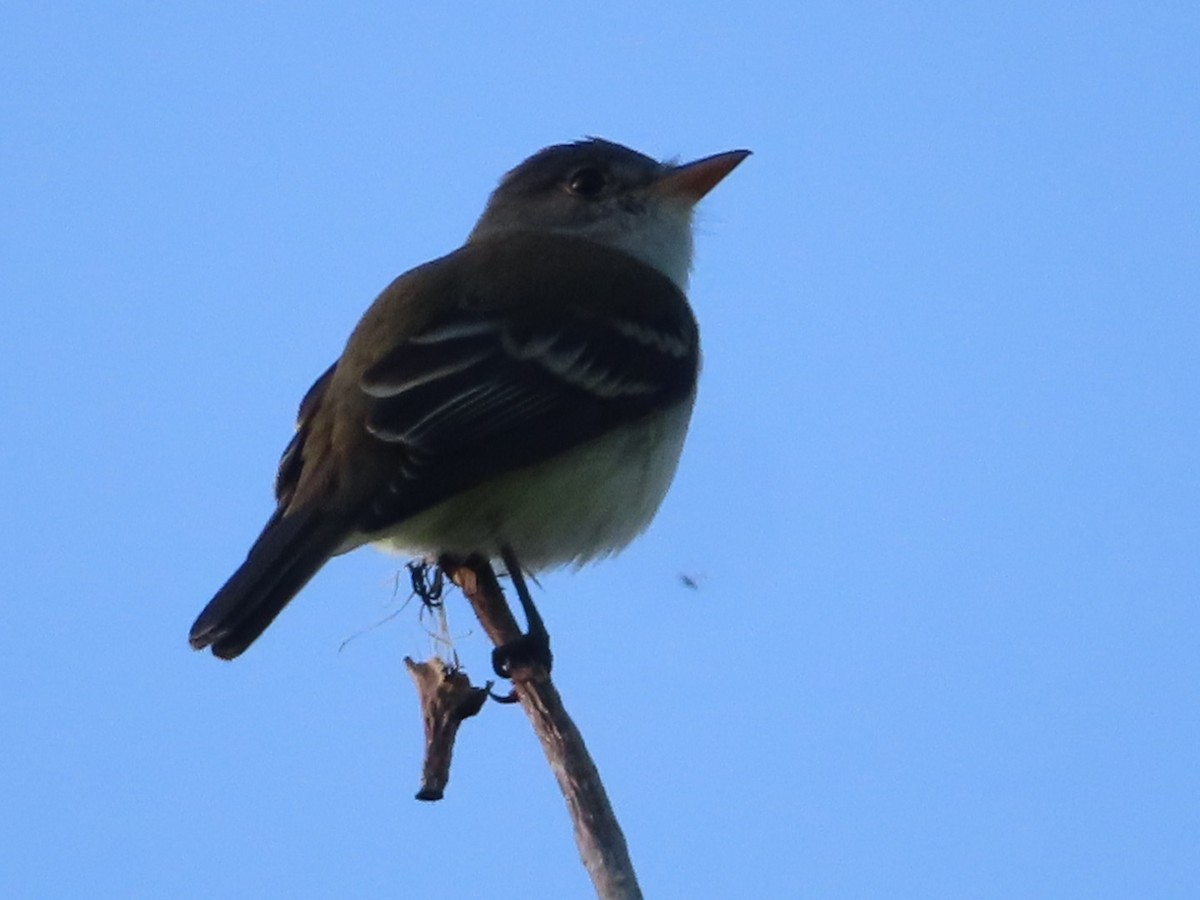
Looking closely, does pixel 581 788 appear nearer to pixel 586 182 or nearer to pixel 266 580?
pixel 266 580

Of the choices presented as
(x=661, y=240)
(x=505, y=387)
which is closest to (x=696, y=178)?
(x=661, y=240)

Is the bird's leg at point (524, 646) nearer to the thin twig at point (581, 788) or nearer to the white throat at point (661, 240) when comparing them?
the thin twig at point (581, 788)

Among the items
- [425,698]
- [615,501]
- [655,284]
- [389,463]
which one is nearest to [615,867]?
[425,698]

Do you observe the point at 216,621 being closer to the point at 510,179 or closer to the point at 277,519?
the point at 277,519

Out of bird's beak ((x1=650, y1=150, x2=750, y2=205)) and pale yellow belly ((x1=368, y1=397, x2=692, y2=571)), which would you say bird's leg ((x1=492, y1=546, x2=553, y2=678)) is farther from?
bird's beak ((x1=650, y1=150, x2=750, y2=205))

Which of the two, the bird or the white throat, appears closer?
the bird

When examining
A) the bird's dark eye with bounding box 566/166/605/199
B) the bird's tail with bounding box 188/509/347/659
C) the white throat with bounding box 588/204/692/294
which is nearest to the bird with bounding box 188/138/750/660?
the bird's tail with bounding box 188/509/347/659

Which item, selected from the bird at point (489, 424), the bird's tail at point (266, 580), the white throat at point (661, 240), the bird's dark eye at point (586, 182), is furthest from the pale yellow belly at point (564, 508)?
the bird's dark eye at point (586, 182)
